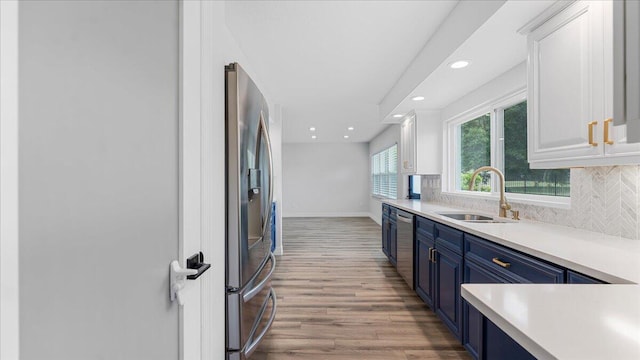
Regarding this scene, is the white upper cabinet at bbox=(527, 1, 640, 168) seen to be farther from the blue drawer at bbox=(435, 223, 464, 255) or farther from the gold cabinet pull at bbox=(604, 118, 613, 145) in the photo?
the blue drawer at bbox=(435, 223, 464, 255)

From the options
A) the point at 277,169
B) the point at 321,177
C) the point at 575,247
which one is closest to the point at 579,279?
the point at 575,247

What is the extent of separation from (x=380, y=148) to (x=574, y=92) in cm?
642

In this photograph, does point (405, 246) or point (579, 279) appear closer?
point (579, 279)

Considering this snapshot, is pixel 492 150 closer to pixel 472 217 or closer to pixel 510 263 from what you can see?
pixel 472 217

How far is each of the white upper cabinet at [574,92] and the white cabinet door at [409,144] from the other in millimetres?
2234

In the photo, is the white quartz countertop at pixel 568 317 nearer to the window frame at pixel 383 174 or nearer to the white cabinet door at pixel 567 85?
the white cabinet door at pixel 567 85

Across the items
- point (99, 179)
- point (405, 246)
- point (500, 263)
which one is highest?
point (99, 179)

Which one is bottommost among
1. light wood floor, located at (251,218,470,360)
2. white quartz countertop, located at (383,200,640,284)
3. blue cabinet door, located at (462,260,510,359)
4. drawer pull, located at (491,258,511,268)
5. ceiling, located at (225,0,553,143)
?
light wood floor, located at (251,218,470,360)

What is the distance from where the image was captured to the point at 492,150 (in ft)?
9.31

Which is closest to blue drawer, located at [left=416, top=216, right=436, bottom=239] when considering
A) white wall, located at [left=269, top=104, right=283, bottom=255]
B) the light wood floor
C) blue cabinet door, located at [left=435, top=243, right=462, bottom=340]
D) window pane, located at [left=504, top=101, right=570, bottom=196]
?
blue cabinet door, located at [left=435, top=243, right=462, bottom=340]

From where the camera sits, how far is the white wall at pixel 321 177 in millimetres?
9367

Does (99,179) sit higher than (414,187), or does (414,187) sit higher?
(99,179)

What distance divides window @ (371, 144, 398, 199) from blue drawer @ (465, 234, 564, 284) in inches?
190

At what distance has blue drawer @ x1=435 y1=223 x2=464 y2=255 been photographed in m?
1.90
